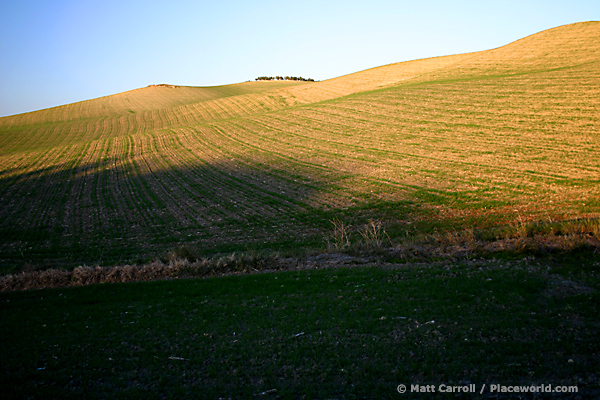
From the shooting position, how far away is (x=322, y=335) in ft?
22.9

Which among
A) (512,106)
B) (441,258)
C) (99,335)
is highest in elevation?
(512,106)

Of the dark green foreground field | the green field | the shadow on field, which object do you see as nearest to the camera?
the dark green foreground field

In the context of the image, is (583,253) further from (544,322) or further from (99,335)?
(99,335)

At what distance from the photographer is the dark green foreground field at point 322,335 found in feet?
17.9

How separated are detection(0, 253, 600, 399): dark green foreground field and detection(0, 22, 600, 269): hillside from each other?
6040mm

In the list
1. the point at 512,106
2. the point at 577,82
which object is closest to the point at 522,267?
the point at 512,106

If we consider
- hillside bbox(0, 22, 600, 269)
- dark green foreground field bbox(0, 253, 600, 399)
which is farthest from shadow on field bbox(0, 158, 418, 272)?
dark green foreground field bbox(0, 253, 600, 399)

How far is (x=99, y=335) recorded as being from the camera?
783 centimetres

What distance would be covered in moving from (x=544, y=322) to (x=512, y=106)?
33.2 meters

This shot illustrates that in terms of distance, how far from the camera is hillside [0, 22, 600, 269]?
18266mm

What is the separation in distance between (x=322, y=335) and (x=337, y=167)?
22023 mm

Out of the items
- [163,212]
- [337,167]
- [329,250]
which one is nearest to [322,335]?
[329,250]

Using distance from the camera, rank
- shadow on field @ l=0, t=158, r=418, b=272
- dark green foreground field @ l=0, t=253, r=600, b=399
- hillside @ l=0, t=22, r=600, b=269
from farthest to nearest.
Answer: hillside @ l=0, t=22, r=600, b=269 → shadow on field @ l=0, t=158, r=418, b=272 → dark green foreground field @ l=0, t=253, r=600, b=399

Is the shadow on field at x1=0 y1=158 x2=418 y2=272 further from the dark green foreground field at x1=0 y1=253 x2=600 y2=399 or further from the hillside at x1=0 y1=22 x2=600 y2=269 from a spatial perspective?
the dark green foreground field at x1=0 y1=253 x2=600 y2=399
